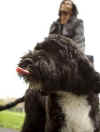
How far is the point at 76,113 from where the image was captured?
394 cm

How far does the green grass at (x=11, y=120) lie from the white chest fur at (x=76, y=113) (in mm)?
4319

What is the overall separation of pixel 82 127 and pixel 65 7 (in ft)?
6.03

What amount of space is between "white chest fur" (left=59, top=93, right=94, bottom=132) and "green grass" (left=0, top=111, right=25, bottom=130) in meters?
4.32

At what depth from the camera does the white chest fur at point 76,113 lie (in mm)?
3916

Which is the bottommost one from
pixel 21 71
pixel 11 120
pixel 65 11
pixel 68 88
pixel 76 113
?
pixel 11 120

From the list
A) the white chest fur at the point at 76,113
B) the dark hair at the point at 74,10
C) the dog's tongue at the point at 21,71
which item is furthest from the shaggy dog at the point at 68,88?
the dark hair at the point at 74,10

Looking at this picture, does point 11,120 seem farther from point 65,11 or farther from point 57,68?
point 57,68

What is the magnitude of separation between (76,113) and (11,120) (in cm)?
518

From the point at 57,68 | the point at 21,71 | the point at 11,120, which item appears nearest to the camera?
the point at 21,71

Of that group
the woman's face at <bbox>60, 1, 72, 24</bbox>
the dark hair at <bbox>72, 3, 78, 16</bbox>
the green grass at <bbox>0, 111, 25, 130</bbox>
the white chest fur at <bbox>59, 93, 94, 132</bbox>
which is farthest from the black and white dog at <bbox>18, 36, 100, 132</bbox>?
the green grass at <bbox>0, 111, 25, 130</bbox>

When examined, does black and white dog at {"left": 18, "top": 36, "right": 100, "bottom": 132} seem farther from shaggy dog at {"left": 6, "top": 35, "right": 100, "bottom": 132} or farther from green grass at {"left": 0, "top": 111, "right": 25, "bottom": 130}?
green grass at {"left": 0, "top": 111, "right": 25, "bottom": 130}

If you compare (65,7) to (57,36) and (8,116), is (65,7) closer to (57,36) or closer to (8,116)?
(57,36)

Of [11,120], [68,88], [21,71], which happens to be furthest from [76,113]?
[11,120]

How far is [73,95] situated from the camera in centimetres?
399
